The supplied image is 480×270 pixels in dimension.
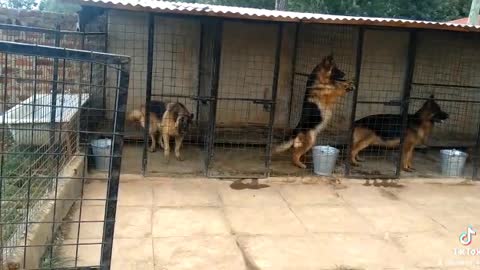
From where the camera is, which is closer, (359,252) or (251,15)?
(359,252)

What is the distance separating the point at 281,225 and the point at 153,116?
10.0ft

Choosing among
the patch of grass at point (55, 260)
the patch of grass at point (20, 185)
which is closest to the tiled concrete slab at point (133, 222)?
the patch of grass at point (55, 260)

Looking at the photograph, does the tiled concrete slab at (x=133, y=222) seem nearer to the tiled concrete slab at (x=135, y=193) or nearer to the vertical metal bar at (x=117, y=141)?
the tiled concrete slab at (x=135, y=193)

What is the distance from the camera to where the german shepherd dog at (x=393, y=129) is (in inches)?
283

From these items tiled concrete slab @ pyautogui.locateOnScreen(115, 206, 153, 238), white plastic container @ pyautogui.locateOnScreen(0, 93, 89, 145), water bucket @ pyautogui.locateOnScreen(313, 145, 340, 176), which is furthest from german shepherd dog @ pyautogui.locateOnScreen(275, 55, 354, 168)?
white plastic container @ pyautogui.locateOnScreen(0, 93, 89, 145)

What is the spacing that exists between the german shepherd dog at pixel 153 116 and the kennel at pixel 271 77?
0.60 feet

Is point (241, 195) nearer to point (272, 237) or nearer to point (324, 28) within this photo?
point (272, 237)

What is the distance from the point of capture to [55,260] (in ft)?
11.9

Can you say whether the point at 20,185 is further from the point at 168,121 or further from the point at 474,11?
the point at 474,11

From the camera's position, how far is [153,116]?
7.08 m

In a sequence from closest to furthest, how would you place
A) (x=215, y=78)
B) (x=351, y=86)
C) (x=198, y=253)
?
(x=198, y=253), (x=215, y=78), (x=351, y=86)

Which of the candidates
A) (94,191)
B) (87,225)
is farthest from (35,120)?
(87,225)

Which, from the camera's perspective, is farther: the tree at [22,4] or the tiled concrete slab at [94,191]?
the tree at [22,4]

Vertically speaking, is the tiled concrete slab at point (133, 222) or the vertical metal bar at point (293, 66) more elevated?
the vertical metal bar at point (293, 66)
